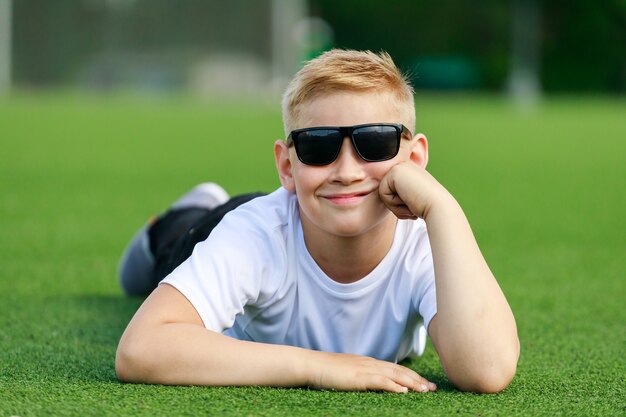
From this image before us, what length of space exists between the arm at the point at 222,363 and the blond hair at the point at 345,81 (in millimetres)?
687

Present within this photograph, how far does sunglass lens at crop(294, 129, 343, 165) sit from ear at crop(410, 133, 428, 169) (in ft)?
1.10

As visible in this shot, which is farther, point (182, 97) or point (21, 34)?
point (182, 97)

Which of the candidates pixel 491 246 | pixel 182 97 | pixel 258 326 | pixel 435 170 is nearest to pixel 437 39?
pixel 182 97

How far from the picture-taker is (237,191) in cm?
906

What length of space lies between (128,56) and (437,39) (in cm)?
1770

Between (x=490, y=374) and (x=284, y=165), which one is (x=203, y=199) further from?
(x=490, y=374)

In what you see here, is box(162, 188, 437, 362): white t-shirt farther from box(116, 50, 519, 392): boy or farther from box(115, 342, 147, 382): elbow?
box(115, 342, 147, 382): elbow

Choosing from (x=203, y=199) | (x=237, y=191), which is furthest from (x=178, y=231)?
(x=237, y=191)

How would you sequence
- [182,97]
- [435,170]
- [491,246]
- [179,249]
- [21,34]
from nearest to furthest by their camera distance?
[179,249] < [491,246] < [435,170] < [21,34] < [182,97]

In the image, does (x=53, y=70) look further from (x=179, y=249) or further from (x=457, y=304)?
(x=457, y=304)

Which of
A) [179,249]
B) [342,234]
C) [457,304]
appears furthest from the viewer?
[179,249]

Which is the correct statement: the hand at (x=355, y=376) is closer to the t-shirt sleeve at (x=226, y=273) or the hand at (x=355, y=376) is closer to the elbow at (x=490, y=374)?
the elbow at (x=490, y=374)

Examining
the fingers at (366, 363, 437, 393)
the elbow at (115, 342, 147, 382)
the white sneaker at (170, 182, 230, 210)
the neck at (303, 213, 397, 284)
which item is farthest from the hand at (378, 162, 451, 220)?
the white sneaker at (170, 182, 230, 210)

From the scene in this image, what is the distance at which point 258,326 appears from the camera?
319 cm
